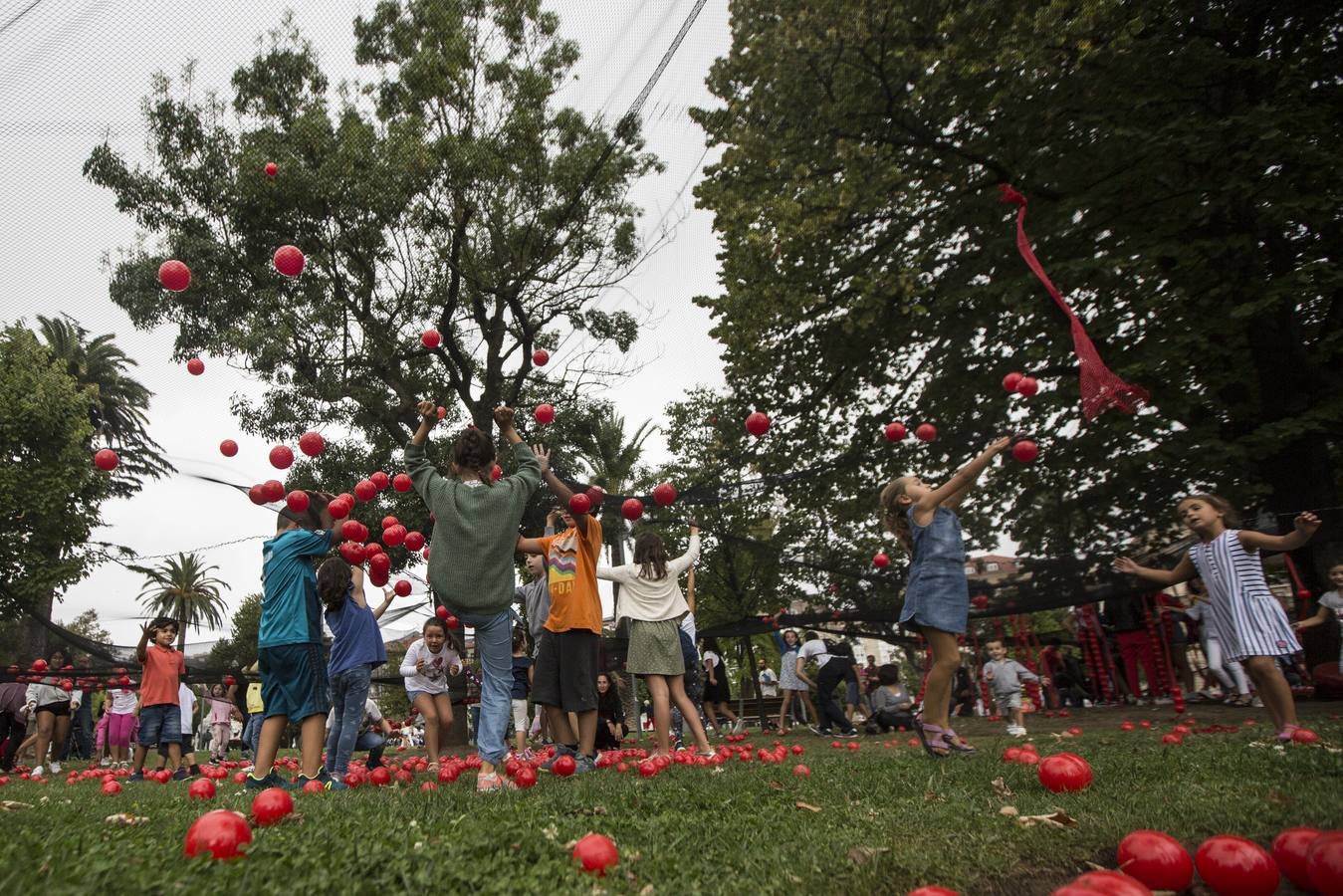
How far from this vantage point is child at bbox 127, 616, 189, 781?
8570 mm

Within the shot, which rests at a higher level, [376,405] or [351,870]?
[376,405]

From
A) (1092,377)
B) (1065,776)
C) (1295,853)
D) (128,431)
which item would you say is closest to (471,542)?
(1065,776)

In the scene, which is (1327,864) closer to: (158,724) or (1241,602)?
(1241,602)

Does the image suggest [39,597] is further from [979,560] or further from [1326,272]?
[1326,272]

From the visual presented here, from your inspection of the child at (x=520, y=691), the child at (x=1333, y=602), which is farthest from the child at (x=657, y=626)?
the child at (x=1333, y=602)

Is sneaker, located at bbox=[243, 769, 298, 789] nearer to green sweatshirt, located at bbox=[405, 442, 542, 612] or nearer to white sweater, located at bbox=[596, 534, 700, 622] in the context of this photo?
green sweatshirt, located at bbox=[405, 442, 542, 612]

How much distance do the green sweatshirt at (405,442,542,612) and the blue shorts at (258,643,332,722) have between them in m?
1.26

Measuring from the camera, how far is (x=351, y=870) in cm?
230

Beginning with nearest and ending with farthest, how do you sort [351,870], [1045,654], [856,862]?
[351,870], [856,862], [1045,654]

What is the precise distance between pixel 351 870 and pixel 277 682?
11.1 feet

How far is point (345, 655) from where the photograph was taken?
609cm

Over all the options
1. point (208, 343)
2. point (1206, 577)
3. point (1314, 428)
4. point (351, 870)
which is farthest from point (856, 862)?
point (208, 343)

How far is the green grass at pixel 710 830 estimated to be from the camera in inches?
90.5

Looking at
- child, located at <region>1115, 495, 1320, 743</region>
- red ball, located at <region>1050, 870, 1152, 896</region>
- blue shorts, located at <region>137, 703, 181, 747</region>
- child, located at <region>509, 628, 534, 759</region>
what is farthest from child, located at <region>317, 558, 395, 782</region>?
child, located at <region>1115, 495, 1320, 743</region>
